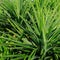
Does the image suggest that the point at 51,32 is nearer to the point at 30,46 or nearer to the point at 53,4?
the point at 30,46

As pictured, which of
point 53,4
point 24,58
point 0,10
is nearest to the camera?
point 24,58

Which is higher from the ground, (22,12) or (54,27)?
(22,12)

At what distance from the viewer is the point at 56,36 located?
2248mm

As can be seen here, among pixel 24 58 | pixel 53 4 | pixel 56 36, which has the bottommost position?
pixel 24 58

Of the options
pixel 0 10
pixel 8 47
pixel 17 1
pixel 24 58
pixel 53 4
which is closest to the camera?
pixel 24 58

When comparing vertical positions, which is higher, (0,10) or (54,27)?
(0,10)

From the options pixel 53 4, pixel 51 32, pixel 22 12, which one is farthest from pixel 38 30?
pixel 53 4

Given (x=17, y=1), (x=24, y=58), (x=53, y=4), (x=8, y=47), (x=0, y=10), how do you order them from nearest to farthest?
(x=24, y=58) → (x=8, y=47) → (x=17, y=1) → (x=0, y=10) → (x=53, y=4)

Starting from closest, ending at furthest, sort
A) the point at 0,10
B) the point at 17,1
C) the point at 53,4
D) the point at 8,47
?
the point at 8,47 → the point at 17,1 → the point at 0,10 → the point at 53,4

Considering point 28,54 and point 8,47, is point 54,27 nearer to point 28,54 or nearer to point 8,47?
point 28,54

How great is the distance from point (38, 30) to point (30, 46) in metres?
0.20

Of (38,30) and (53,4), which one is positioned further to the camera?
(53,4)

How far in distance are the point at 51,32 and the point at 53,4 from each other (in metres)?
1.21

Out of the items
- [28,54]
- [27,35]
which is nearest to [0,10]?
[27,35]
